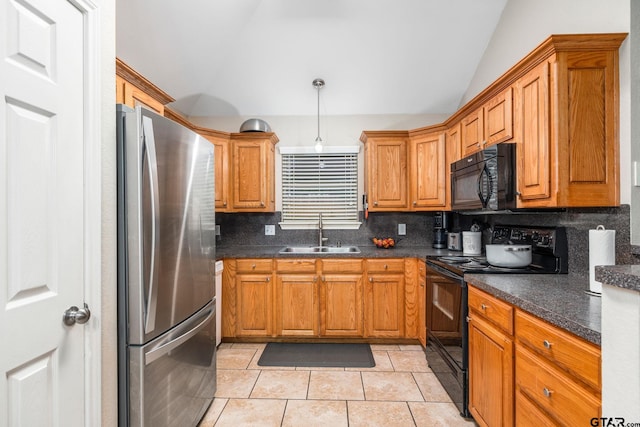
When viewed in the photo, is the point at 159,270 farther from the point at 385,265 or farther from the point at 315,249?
the point at 315,249

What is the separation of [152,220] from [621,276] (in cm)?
167

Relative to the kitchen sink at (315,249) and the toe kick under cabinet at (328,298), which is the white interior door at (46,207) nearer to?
the toe kick under cabinet at (328,298)

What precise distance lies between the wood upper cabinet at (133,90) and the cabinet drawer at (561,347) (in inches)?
95.3

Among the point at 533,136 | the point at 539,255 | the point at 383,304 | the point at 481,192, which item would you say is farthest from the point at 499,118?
the point at 383,304

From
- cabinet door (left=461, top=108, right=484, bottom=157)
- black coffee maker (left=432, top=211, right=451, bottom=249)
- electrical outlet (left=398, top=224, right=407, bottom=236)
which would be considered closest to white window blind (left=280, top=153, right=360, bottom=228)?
electrical outlet (left=398, top=224, right=407, bottom=236)

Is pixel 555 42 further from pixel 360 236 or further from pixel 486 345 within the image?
pixel 360 236

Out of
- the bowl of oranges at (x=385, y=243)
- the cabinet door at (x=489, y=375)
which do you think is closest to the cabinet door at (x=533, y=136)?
the cabinet door at (x=489, y=375)

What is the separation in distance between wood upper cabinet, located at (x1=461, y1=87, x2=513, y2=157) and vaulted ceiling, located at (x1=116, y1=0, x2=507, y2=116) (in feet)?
3.05

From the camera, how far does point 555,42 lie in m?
1.64

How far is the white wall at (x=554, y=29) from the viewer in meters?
1.60

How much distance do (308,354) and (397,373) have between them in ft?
2.67

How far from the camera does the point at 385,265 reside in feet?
9.96

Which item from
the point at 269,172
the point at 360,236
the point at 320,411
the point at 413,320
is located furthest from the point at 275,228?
the point at 320,411

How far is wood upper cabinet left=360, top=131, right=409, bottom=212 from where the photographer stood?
3.36 m
